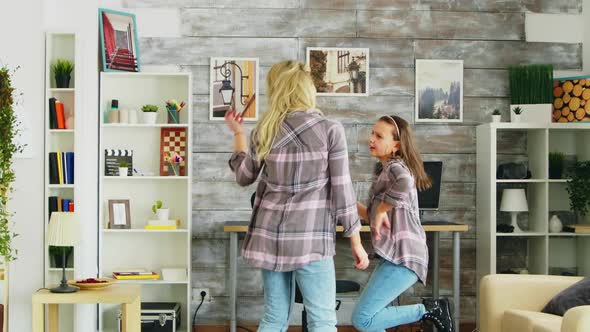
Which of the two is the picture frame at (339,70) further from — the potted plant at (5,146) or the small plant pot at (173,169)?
the potted plant at (5,146)

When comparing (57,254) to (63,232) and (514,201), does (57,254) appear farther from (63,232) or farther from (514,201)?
(514,201)

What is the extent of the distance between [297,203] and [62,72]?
8.69ft

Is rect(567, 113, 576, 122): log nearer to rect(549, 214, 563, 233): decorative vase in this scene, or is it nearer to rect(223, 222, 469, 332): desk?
rect(549, 214, 563, 233): decorative vase

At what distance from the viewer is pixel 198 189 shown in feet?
19.0

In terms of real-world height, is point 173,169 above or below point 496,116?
below

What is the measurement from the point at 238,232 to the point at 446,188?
1.56 metres

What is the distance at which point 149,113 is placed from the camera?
555cm

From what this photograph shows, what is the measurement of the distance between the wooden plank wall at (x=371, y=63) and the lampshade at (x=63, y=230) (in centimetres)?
141

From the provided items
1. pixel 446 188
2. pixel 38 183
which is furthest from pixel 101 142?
pixel 446 188

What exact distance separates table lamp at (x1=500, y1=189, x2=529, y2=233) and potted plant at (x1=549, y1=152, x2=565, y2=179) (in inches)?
10.6

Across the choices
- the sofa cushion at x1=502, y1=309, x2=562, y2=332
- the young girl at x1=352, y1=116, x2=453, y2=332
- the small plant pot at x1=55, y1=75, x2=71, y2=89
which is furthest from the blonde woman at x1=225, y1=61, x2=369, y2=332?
the small plant pot at x1=55, y1=75, x2=71, y2=89

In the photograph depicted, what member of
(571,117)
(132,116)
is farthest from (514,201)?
(132,116)

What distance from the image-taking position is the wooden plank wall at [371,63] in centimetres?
579

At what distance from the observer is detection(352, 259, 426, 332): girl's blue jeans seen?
364 cm
